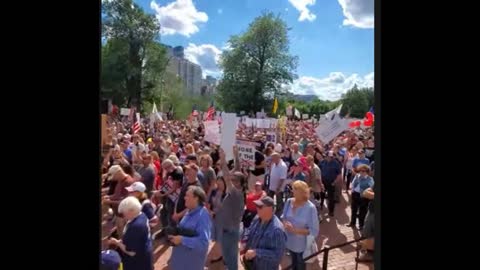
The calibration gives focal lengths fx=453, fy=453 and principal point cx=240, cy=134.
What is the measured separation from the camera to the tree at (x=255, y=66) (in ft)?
114

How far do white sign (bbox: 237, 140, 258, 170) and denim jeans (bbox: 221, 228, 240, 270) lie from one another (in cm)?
150

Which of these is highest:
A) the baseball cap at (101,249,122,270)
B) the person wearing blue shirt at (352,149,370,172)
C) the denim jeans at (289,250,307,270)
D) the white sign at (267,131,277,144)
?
the white sign at (267,131,277,144)

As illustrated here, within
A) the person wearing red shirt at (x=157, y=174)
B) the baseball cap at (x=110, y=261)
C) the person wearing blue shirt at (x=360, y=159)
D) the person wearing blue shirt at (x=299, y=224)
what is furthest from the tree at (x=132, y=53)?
the baseball cap at (x=110, y=261)

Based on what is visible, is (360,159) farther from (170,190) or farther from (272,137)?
(170,190)

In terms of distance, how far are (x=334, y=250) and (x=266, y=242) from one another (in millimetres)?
2929

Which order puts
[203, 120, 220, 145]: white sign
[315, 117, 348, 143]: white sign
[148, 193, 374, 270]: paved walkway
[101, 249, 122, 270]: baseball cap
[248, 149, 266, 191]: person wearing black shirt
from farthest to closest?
1. [248, 149, 266, 191]: person wearing black shirt
2. [315, 117, 348, 143]: white sign
3. [203, 120, 220, 145]: white sign
4. [148, 193, 374, 270]: paved walkway
5. [101, 249, 122, 270]: baseball cap

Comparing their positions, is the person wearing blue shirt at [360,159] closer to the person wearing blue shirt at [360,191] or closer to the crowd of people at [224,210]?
the crowd of people at [224,210]

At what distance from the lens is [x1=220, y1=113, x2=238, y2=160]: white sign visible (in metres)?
5.97

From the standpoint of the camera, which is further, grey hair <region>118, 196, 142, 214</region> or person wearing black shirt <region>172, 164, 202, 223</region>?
person wearing black shirt <region>172, 164, 202, 223</region>

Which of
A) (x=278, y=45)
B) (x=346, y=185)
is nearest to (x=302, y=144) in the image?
(x=346, y=185)

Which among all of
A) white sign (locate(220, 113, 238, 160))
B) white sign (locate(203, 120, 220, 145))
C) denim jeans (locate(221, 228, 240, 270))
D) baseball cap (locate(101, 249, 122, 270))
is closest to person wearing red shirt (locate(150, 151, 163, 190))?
white sign (locate(203, 120, 220, 145))

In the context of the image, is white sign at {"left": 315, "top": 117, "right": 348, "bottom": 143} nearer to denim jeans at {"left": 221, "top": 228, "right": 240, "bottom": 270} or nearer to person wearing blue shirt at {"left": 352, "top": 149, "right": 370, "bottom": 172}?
person wearing blue shirt at {"left": 352, "top": 149, "right": 370, "bottom": 172}

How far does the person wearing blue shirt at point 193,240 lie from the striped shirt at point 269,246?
1.70ft

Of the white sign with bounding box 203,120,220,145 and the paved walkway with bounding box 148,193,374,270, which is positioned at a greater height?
the white sign with bounding box 203,120,220,145
